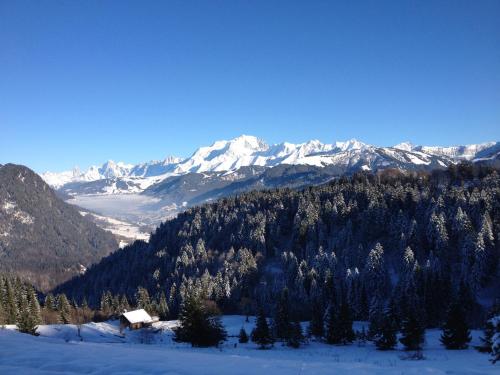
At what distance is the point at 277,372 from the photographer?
19422 millimetres

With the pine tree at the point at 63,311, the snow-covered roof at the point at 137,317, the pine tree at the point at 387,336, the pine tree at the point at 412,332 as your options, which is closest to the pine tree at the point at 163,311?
the snow-covered roof at the point at 137,317

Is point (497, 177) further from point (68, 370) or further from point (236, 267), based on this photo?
point (68, 370)

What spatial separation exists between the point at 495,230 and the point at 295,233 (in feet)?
235

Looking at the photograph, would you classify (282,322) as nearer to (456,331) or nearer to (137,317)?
(456,331)

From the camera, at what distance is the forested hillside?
4072 inches

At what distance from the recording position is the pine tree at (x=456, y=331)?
56.1 metres

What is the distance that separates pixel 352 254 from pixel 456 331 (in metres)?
80.0

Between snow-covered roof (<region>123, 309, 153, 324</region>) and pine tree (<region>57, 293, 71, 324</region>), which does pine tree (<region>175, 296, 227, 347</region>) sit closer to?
snow-covered roof (<region>123, 309, 153, 324</region>)

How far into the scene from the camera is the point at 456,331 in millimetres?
56562

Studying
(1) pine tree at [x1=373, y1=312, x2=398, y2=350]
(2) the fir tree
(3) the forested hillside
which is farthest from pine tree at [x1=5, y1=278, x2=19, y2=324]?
(1) pine tree at [x1=373, y1=312, x2=398, y2=350]

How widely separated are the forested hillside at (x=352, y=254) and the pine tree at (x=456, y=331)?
1374 cm

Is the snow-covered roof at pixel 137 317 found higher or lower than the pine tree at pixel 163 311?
higher

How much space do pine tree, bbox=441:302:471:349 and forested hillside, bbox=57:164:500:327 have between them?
1374 centimetres

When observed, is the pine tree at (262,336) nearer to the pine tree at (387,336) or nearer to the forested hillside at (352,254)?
the forested hillside at (352,254)
